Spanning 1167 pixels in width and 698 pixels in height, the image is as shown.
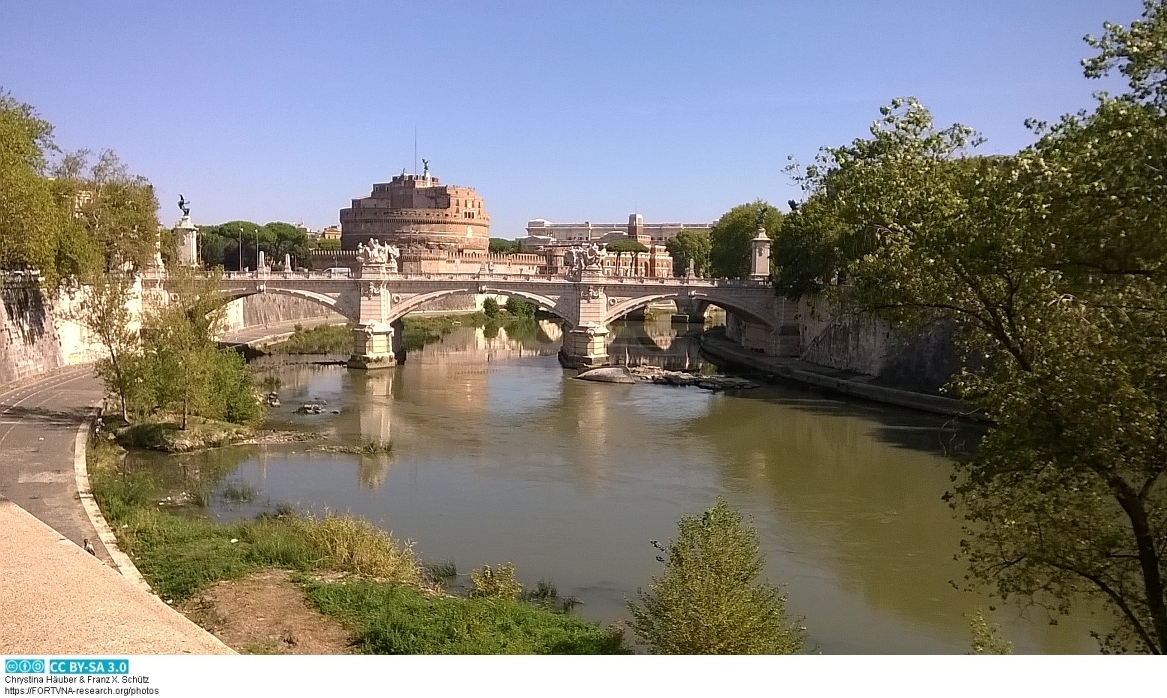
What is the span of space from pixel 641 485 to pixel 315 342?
18681mm

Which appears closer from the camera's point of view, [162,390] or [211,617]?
[211,617]

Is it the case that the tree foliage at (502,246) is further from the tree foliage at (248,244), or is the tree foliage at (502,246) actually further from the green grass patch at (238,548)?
the green grass patch at (238,548)

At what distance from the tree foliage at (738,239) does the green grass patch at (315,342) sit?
12.9m

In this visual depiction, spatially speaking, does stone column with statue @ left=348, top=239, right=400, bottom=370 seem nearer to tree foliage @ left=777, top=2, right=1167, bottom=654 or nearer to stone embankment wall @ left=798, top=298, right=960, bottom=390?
stone embankment wall @ left=798, top=298, right=960, bottom=390

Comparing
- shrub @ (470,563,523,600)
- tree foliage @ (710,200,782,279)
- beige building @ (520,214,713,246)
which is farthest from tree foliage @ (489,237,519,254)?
shrub @ (470,563,523,600)

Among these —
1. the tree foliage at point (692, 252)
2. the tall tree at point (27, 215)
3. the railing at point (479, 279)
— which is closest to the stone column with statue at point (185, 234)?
the railing at point (479, 279)

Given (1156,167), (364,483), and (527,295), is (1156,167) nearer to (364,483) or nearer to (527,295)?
(364,483)

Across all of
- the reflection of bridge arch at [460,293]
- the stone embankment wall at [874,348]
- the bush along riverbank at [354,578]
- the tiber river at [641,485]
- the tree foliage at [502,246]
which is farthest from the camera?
the tree foliage at [502,246]

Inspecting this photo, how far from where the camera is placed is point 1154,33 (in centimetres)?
432

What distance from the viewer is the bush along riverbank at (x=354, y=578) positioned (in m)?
6.29

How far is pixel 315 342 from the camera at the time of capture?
29.1 metres

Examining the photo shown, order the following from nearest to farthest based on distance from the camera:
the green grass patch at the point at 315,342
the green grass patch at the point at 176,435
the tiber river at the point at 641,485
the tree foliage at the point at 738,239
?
1. the tiber river at the point at 641,485
2. the green grass patch at the point at 176,435
3. the green grass patch at the point at 315,342
4. the tree foliage at the point at 738,239

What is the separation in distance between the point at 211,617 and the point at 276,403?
39.3ft
